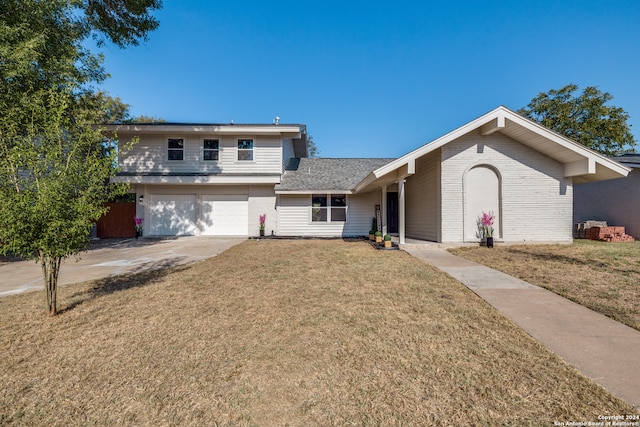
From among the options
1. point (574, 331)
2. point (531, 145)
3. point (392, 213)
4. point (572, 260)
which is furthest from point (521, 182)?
point (574, 331)

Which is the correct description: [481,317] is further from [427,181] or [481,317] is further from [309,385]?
[427,181]

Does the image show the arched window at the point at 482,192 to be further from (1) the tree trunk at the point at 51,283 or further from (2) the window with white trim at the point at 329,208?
(1) the tree trunk at the point at 51,283

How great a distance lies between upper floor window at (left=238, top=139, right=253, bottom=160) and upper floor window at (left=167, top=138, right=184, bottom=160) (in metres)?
3.08

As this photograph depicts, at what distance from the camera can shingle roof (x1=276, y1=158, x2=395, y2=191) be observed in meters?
14.2

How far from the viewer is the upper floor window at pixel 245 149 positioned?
48.1ft

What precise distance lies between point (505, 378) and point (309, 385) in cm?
172

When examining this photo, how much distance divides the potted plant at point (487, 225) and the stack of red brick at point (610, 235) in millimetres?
6073

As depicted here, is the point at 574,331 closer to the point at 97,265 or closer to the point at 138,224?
the point at 97,265

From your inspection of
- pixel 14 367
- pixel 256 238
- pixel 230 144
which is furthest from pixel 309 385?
pixel 230 144

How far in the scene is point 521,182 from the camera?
10.6 meters

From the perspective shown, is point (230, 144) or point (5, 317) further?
point (230, 144)

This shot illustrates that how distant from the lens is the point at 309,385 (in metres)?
2.30

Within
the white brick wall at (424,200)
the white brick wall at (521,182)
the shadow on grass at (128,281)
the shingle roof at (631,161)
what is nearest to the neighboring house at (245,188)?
the white brick wall at (424,200)

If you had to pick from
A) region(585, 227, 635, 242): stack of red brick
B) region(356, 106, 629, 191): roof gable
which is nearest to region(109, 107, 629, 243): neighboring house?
region(356, 106, 629, 191): roof gable
